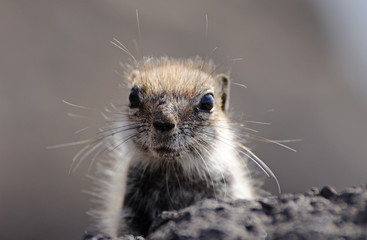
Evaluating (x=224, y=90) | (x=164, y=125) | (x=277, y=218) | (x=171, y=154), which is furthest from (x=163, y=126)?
(x=224, y=90)

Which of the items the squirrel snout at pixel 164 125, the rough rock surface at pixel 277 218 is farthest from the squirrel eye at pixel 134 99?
the rough rock surface at pixel 277 218

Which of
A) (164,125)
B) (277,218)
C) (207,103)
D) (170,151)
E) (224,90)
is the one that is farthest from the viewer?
(224,90)

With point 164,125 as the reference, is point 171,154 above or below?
below

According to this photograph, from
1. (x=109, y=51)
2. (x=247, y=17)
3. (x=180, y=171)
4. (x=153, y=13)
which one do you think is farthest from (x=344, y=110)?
(x=180, y=171)

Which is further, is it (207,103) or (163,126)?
(207,103)

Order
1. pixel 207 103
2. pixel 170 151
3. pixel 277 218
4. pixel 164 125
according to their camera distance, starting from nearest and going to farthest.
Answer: pixel 277 218, pixel 164 125, pixel 170 151, pixel 207 103

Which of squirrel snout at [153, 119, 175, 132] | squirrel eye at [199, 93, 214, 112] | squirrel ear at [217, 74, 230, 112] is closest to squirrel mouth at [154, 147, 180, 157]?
squirrel snout at [153, 119, 175, 132]

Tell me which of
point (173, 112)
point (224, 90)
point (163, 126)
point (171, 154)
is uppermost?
point (224, 90)

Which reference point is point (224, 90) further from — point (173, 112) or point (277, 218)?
point (277, 218)
